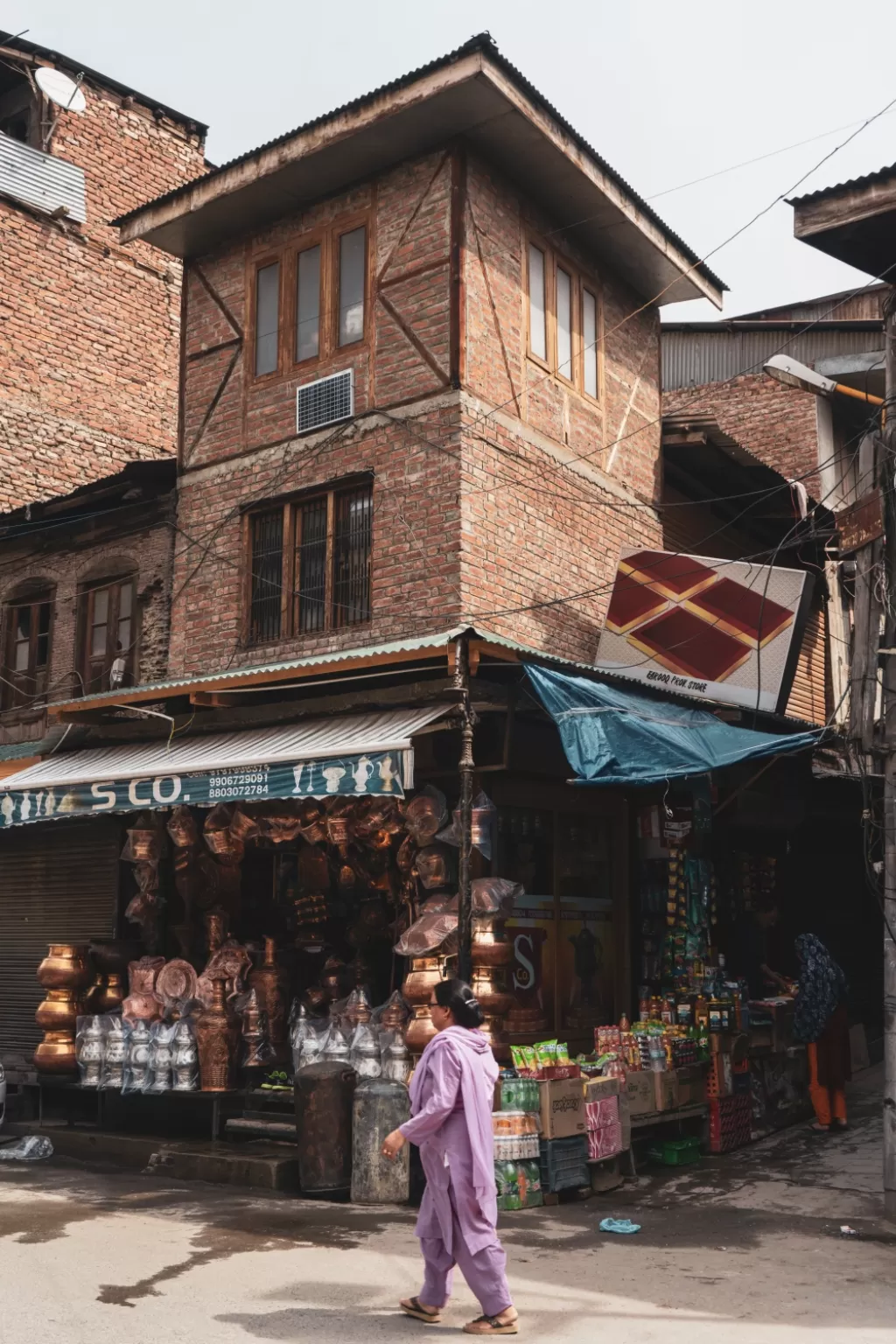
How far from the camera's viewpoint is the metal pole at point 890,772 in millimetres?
8742

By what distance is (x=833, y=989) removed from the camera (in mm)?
11578

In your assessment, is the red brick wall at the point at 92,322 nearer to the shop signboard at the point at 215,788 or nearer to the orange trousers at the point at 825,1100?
the shop signboard at the point at 215,788

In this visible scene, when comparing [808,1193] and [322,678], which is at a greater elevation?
[322,678]

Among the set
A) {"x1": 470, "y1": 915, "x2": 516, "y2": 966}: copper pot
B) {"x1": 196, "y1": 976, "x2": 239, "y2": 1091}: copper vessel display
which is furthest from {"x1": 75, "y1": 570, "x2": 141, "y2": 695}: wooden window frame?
{"x1": 470, "y1": 915, "x2": 516, "y2": 966}: copper pot

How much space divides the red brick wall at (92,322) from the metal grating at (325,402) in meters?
6.80

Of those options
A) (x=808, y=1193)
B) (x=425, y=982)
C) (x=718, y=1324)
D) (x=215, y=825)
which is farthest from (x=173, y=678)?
(x=718, y=1324)

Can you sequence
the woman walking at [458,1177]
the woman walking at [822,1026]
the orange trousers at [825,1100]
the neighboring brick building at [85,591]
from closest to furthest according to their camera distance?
A: the woman walking at [458,1177]
the woman walking at [822,1026]
the orange trousers at [825,1100]
the neighboring brick building at [85,591]

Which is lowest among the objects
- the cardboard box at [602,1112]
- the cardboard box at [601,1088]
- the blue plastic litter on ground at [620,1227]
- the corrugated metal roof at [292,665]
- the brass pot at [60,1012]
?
the blue plastic litter on ground at [620,1227]

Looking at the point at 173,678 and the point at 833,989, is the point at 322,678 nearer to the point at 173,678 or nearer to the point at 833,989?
the point at 173,678

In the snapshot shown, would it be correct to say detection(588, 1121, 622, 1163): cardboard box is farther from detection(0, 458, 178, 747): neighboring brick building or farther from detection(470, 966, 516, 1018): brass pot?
detection(0, 458, 178, 747): neighboring brick building

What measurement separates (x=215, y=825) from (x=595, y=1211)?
5.22m

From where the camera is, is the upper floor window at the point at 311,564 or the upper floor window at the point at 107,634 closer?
the upper floor window at the point at 311,564

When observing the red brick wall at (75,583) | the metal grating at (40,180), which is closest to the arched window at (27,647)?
the red brick wall at (75,583)

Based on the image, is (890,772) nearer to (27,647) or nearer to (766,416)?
(27,647)
